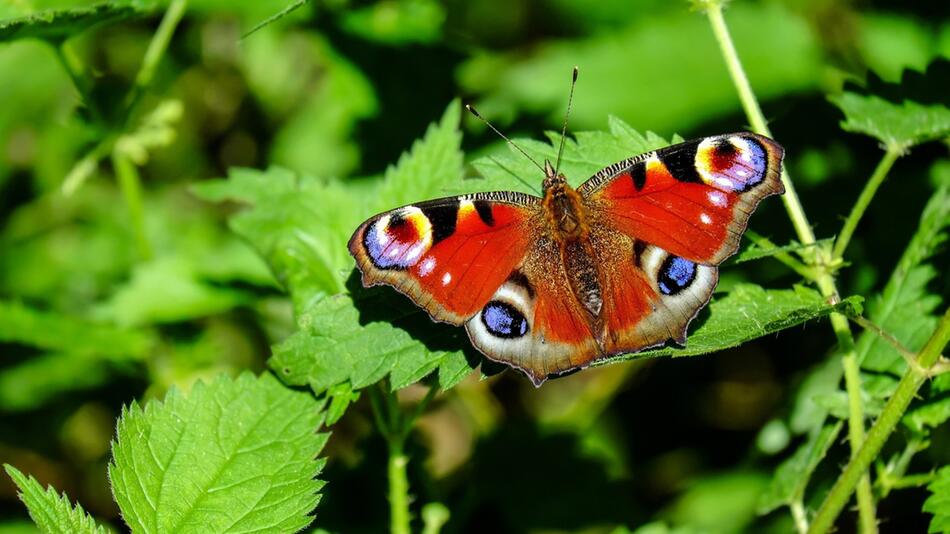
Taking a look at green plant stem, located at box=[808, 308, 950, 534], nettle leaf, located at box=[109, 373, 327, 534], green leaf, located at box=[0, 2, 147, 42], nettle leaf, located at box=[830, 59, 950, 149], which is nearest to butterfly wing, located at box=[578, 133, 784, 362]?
green plant stem, located at box=[808, 308, 950, 534]

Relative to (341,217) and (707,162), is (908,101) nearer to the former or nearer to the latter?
(707,162)

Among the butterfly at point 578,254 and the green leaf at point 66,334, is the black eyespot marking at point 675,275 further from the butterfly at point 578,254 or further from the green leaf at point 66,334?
the green leaf at point 66,334

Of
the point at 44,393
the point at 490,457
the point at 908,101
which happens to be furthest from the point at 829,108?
the point at 44,393

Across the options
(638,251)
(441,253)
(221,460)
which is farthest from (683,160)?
(221,460)

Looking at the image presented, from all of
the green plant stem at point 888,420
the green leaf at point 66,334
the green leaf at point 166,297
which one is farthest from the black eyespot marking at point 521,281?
the green leaf at point 66,334

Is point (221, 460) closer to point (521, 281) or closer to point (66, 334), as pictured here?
point (521, 281)

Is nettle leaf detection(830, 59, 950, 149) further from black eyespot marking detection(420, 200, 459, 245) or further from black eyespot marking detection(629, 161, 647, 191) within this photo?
black eyespot marking detection(420, 200, 459, 245)
